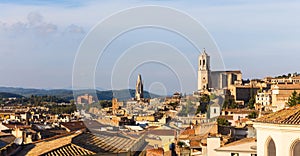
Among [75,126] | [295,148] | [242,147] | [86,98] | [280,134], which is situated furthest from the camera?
[75,126]

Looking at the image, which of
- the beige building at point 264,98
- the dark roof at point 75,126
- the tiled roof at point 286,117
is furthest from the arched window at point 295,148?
the beige building at point 264,98

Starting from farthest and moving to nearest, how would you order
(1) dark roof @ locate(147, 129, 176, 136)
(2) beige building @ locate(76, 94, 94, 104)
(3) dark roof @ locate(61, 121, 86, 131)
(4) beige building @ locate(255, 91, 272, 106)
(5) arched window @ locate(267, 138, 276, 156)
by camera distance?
(4) beige building @ locate(255, 91, 272, 106), (3) dark roof @ locate(61, 121, 86, 131), (2) beige building @ locate(76, 94, 94, 104), (1) dark roof @ locate(147, 129, 176, 136), (5) arched window @ locate(267, 138, 276, 156)

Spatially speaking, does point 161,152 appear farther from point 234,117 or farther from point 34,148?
point 234,117

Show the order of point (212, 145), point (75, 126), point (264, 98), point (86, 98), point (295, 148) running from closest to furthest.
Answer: point (295, 148), point (212, 145), point (86, 98), point (75, 126), point (264, 98)

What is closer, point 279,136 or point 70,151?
point 279,136

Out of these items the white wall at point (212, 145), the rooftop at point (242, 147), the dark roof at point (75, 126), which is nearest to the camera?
the rooftop at point (242, 147)

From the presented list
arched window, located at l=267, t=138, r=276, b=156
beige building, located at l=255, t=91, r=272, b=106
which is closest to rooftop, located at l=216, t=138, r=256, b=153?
arched window, located at l=267, t=138, r=276, b=156

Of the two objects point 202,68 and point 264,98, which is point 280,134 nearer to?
point 202,68

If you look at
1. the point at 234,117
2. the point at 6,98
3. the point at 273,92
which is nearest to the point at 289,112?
the point at 234,117

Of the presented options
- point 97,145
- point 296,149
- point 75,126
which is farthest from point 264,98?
point 296,149

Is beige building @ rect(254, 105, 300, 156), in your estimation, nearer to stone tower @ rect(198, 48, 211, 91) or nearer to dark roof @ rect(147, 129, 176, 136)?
stone tower @ rect(198, 48, 211, 91)

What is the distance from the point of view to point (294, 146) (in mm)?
13070

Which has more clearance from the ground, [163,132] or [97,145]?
[163,132]

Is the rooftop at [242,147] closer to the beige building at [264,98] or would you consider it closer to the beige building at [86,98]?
the beige building at [86,98]
